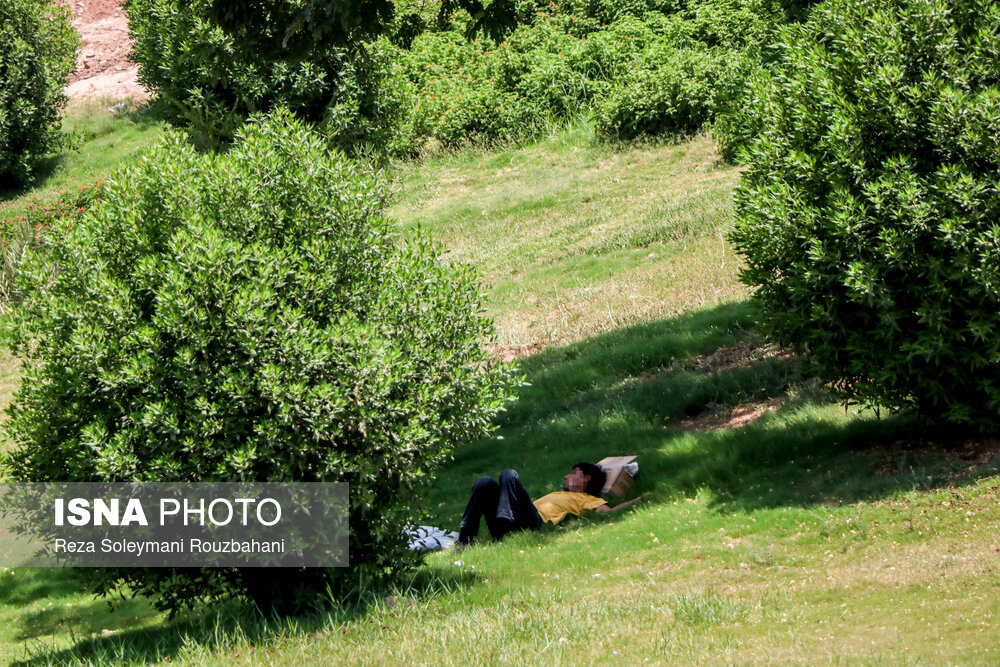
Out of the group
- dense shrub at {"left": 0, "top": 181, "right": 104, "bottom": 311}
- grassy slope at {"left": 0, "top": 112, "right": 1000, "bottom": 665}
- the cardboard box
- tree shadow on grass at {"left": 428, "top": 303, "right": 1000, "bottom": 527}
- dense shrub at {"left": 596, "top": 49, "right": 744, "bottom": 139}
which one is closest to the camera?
grassy slope at {"left": 0, "top": 112, "right": 1000, "bottom": 665}

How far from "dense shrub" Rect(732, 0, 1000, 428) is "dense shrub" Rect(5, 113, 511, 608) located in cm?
267

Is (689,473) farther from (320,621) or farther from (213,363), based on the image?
(213,363)

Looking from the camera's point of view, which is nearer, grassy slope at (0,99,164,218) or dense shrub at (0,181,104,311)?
dense shrub at (0,181,104,311)

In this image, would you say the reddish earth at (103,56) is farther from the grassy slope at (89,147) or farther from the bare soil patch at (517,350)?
the bare soil patch at (517,350)

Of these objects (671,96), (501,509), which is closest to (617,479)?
(501,509)

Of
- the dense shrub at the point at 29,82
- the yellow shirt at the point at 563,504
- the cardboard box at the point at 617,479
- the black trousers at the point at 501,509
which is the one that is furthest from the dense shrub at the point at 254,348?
the dense shrub at the point at 29,82

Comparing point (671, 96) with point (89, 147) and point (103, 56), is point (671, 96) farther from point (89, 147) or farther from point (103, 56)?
point (103, 56)

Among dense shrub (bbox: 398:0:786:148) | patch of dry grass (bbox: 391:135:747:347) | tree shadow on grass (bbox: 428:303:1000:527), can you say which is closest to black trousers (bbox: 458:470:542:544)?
tree shadow on grass (bbox: 428:303:1000:527)

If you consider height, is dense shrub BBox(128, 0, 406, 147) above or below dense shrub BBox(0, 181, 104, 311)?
above

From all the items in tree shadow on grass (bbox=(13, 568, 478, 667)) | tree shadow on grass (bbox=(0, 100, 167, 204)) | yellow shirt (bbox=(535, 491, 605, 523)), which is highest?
tree shadow on grass (bbox=(13, 568, 478, 667))

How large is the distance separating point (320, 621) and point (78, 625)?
10.2 ft

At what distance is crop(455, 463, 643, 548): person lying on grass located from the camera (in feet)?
28.9

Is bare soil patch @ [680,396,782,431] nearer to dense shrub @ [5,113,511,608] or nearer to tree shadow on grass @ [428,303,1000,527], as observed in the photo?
tree shadow on grass @ [428,303,1000,527]

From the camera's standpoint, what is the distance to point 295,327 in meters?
6.20
